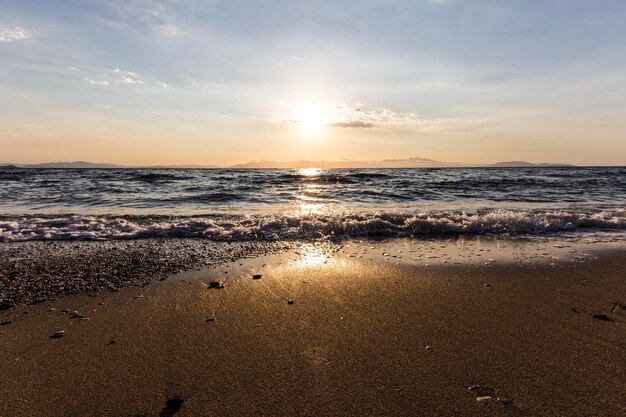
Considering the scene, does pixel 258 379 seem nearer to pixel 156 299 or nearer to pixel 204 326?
pixel 204 326

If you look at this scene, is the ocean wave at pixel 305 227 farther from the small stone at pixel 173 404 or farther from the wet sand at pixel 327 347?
the small stone at pixel 173 404

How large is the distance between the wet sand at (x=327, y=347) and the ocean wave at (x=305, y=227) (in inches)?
144

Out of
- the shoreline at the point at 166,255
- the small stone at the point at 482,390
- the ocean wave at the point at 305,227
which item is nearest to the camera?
the small stone at the point at 482,390

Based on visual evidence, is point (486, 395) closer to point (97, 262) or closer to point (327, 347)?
point (327, 347)

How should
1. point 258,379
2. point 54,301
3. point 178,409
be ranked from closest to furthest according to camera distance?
point 178,409 < point 258,379 < point 54,301

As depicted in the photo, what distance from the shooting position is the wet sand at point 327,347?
2748 millimetres

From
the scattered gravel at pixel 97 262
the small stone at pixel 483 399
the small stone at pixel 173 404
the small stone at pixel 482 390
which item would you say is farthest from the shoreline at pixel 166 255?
the small stone at pixel 483 399

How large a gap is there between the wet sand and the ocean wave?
3.66 meters

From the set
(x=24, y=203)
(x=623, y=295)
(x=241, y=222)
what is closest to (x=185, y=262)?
(x=241, y=222)

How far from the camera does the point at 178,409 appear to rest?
2666 millimetres

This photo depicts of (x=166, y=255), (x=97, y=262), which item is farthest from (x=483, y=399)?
(x=97, y=262)

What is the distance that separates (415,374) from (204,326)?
2314mm

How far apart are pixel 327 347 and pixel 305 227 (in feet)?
21.0

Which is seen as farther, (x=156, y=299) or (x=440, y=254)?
(x=440, y=254)
